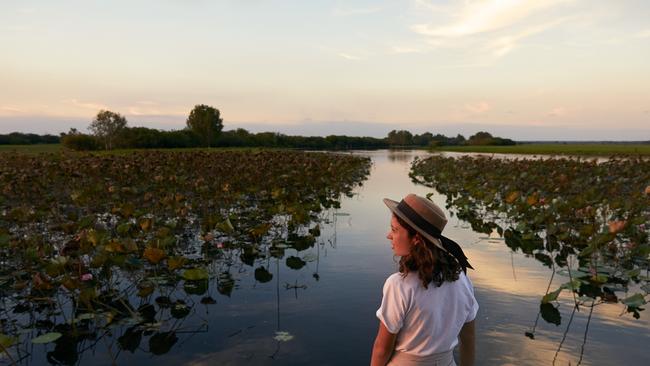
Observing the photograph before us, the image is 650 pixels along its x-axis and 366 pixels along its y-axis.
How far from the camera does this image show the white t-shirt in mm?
2547

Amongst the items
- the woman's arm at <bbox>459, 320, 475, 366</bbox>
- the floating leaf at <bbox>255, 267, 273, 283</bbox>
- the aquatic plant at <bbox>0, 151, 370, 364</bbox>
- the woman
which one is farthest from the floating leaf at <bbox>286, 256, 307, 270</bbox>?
the woman

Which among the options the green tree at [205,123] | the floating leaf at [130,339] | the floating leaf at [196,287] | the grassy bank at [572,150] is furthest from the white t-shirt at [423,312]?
the green tree at [205,123]

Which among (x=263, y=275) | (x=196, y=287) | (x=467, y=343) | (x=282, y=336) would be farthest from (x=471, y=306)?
(x=263, y=275)

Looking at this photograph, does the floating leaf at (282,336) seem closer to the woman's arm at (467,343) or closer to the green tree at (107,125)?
the woman's arm at (467,343)

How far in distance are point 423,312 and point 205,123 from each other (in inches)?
3691

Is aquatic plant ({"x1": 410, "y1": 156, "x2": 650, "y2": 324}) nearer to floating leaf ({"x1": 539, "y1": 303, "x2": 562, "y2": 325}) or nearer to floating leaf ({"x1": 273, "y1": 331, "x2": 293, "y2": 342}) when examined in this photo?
floating leaf ({"x1": 539, "y1": 303, "x2": 562, "y2": 325})

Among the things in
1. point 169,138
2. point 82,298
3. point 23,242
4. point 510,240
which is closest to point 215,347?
point 82,298

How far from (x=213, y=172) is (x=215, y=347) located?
14331 millimetres

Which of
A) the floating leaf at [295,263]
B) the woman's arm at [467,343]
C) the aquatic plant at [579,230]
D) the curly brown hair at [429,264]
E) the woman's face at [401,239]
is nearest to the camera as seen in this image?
the curly brown hair at [429,264]

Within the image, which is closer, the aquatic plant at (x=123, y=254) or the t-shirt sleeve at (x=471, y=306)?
the t-shirt sleeve at (x=471, y=306)

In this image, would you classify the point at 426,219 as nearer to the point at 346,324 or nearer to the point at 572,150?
the point at 346,324

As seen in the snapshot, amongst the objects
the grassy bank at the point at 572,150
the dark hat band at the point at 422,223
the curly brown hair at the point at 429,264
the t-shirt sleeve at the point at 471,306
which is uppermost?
the grassy bank at the point at 572,150

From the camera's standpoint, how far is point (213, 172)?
19078mm

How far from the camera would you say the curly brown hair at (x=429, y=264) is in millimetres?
2492
